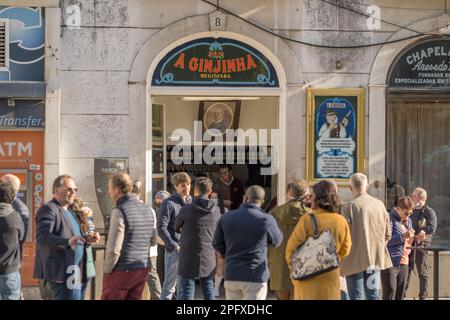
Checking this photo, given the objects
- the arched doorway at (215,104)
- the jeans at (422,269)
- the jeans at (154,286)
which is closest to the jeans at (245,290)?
the jeans at (154,286)

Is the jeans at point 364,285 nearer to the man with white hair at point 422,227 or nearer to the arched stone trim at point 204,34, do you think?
the man with white hair at point 422,227

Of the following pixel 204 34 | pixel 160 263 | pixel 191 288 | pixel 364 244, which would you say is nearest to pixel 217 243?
pixel 191 288

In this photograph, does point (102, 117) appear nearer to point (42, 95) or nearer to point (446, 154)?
point (42, 95)

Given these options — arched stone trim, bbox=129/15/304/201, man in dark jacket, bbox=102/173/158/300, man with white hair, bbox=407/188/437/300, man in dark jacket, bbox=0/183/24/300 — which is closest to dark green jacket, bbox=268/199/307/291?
man in dark jacket, bbox=102/173/158/300

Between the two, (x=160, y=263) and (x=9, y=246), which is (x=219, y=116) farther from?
(x=9, y=246)

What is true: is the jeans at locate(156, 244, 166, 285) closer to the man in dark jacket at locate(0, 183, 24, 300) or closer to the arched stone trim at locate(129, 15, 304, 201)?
the arched stone trim at locate(129, 15, 304, 201)

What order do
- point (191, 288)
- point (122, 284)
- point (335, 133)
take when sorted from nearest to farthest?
point (122, 284) → point (191, 288) → point (335, 133)

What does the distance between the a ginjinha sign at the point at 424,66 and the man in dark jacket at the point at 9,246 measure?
626 centimetres

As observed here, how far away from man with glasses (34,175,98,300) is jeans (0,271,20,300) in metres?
0.59

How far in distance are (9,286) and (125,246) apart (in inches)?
→ 55.0

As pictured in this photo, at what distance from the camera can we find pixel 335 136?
40.9ft

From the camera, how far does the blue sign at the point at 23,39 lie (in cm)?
1213

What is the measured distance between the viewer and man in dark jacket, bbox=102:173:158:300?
828 cm

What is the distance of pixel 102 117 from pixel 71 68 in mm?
836
